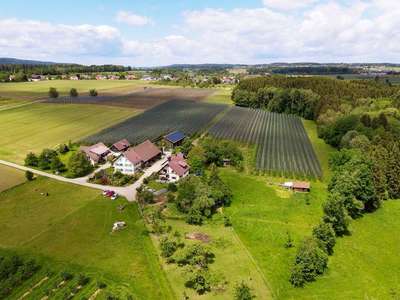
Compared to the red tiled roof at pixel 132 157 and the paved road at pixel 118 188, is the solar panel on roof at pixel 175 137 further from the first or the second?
the red tiled roof at pixel 132 157

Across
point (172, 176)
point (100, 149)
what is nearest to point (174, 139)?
point (100, 149)

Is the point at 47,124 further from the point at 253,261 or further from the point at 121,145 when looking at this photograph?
the point at 253,261

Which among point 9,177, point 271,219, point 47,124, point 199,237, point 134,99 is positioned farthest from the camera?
point 134,99

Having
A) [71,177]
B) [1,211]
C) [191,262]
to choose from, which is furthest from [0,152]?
[191,262]

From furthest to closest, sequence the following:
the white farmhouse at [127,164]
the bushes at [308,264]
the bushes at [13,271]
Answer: the white farmhouse at [127,164], the bushes at [308,264], the bushes at [13,271]

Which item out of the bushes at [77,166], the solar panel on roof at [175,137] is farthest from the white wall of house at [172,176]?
the solar panel on roof at [175,137]

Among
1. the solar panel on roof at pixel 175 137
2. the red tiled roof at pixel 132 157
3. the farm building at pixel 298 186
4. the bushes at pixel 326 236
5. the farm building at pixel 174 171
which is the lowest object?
the bushes at pixel 326 236
